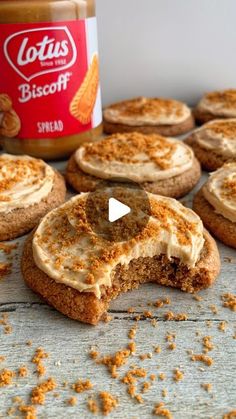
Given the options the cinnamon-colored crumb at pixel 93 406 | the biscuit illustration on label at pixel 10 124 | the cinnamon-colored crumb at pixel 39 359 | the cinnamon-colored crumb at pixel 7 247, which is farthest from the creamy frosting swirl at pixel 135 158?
the cinnamon-colored crumb at pixel 93 406

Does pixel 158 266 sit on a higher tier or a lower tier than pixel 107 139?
lower

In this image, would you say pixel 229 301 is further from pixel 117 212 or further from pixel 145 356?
pixel 117 212

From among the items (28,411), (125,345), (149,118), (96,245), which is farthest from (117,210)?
(149,118)

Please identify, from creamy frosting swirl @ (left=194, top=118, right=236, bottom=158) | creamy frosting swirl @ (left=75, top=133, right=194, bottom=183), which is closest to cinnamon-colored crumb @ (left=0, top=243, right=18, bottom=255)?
creamy frosting swirl @ (left=75, top=133, right=194, bottom=183)

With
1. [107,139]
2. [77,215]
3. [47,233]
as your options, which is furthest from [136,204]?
[107,139]

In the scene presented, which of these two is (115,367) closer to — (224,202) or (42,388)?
(42,388)

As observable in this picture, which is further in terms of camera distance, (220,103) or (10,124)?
(220,103)

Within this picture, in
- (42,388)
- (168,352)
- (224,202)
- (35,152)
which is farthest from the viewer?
(35,152)

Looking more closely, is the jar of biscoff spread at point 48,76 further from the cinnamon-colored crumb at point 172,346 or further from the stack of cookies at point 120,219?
the cinnamon-colored crumb at point 172,346
